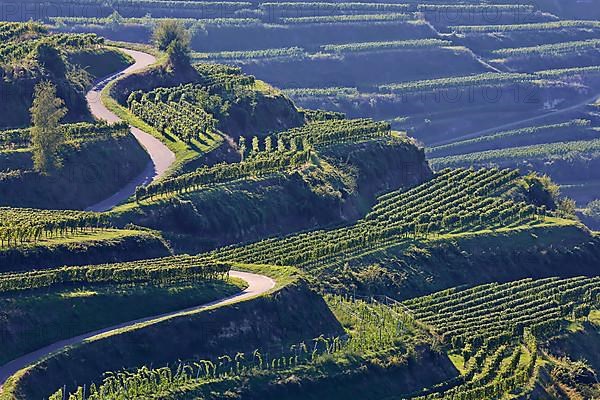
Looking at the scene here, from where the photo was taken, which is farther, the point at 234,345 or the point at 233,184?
the point at 233,184

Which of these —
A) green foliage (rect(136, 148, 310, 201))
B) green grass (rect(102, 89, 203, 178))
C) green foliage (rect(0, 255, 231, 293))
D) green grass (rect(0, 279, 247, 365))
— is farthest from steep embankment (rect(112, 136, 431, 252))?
green grass (rect(0, 279, 247, 365))

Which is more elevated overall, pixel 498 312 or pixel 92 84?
pixel 92 84

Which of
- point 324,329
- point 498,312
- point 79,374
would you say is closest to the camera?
point 79,374

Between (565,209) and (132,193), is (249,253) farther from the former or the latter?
(565,209)

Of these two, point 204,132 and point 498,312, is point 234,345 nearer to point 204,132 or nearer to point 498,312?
point 498,312

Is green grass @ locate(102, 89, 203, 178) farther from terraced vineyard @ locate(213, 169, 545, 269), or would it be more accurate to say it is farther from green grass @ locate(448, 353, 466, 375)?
green grass @ locate(448, 353, 466, 375)

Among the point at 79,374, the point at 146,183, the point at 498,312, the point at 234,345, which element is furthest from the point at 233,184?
the point at 79,374

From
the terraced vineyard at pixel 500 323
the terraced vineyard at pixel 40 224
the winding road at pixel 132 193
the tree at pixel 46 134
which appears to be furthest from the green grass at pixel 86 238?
the terraced vineyard at pixel 500 323
